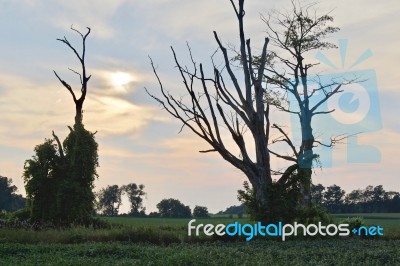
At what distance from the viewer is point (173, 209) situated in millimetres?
75625

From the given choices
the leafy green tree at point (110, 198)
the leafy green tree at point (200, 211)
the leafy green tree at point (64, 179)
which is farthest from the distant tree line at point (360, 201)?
the leafy green tree at point (64, 179)

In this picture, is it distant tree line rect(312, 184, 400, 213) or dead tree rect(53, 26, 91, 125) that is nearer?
dead tree rect(53, 26, 91, 125)

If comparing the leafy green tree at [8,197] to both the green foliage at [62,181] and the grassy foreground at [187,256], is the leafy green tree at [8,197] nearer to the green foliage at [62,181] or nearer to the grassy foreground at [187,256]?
the green foliage at [62,181]

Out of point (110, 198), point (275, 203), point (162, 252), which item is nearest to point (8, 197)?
point (110, 198)

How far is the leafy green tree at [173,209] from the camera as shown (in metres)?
74.5

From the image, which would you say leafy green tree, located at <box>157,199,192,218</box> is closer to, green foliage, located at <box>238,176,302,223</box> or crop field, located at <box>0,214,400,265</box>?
green foliage, located at <box>238,176,302,223</box>

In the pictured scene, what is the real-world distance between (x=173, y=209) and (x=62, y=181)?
47.6m

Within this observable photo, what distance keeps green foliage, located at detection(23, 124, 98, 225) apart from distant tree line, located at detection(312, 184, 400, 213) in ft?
156

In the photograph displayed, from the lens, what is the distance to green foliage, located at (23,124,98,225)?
28625 mm

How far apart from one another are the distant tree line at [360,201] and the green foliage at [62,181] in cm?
4765

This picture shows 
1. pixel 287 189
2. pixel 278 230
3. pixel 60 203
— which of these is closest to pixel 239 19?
pixel 287 189

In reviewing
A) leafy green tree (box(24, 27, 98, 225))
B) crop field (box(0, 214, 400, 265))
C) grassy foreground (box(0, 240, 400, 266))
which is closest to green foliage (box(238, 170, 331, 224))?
crop field (box(0, 214, 400, 265))

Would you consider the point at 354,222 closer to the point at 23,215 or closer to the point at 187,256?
the point at 187,256

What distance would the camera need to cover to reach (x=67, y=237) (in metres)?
20.0
